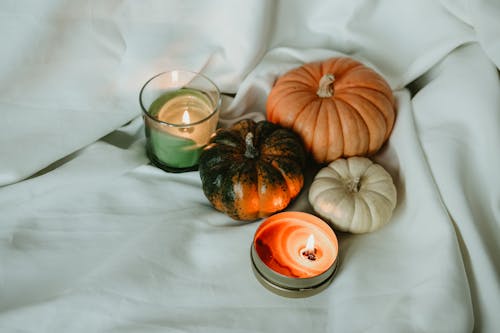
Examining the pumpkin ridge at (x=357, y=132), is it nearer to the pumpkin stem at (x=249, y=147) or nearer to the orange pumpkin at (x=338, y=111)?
the orange pumpkin at (x=338, y=111)

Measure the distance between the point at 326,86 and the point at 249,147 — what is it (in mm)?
225

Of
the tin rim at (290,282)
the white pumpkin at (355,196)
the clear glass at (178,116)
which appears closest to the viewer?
the tin rim at (290,282)

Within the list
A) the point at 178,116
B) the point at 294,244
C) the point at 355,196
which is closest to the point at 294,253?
the point at 294,244

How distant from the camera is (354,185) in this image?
103cm

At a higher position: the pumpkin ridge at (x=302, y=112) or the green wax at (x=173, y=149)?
the pumpkin ridge at (x=302, y=112)

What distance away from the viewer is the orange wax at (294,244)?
0.96 metres

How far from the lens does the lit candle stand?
92 centimetres

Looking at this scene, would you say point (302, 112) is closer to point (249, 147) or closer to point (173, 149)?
point (249, 147)

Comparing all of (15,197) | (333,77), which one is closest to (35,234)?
(15,197)

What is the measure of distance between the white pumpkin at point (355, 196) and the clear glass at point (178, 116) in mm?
279

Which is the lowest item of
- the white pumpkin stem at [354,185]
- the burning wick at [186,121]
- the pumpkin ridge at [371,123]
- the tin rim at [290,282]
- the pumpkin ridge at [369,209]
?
the tin rim at [290,282]

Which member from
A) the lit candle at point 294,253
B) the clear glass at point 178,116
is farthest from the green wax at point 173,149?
the lit candle at point 294,253

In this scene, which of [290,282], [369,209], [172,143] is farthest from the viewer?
[172,143]

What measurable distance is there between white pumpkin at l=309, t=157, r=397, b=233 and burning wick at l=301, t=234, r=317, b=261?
8cm
